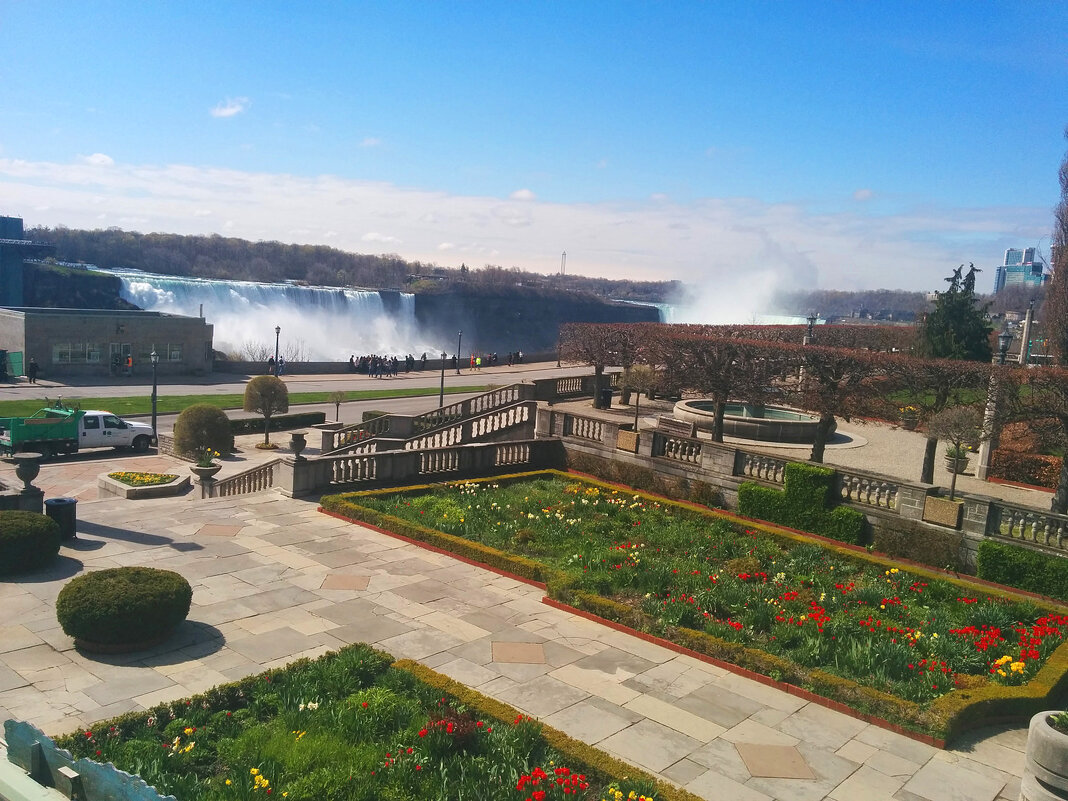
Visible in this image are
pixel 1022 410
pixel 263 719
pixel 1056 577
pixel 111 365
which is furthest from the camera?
pixel 111 365

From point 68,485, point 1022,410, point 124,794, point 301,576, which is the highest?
point 1022,410

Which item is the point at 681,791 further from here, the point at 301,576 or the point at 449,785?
the point at 301,576

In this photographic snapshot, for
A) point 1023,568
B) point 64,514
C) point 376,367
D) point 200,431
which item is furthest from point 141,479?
point 376,367

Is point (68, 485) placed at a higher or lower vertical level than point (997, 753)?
lower

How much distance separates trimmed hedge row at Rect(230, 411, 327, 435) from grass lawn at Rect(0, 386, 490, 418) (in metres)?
0.99

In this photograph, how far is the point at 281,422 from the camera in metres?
35.5

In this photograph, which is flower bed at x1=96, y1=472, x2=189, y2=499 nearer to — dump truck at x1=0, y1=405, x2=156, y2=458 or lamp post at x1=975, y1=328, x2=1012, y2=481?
dump truck at x1=0, y1=405, x2=156, y2=458

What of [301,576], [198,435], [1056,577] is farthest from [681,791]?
[198,435]

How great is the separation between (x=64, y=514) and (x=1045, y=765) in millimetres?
14357

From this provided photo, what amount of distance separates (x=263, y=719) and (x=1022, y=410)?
1891 cm

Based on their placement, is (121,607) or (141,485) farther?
(141,485)

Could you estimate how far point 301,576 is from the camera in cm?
1329

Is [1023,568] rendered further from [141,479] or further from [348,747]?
[141,479]

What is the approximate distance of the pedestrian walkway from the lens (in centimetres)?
848
